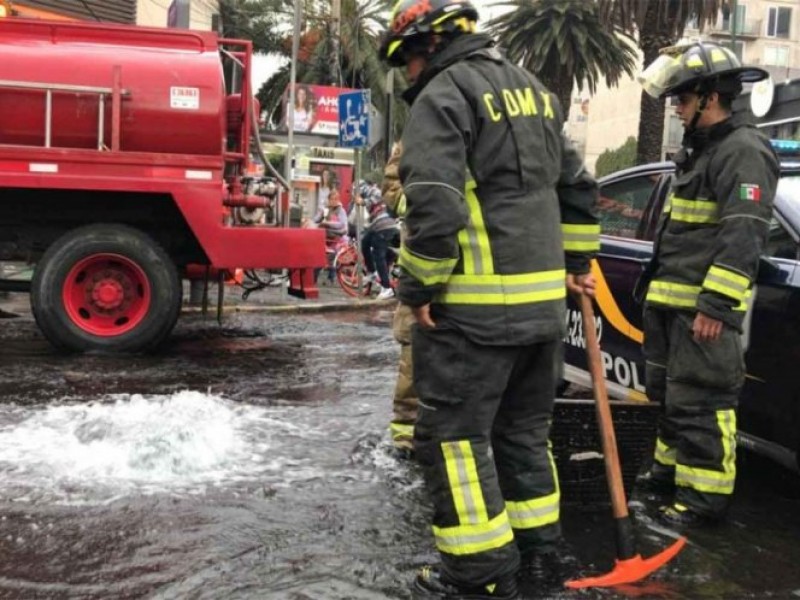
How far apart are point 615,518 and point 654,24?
16662 mm

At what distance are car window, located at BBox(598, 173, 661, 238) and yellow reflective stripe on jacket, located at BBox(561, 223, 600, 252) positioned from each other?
5.49ft

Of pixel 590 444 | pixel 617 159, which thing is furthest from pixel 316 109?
pixel 617 159

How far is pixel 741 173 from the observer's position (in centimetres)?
354

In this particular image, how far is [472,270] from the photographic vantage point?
9.48 feet

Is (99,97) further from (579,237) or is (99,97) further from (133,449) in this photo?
(579,237)

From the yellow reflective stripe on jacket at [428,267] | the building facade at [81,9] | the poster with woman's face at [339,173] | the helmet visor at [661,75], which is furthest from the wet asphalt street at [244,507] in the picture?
the poster with woman's face at [339,173]

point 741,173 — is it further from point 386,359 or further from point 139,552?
point 386,359

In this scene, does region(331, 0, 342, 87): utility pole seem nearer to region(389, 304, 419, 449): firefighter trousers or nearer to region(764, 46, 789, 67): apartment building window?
region(389, 304, 419, 449): firefighter trousers

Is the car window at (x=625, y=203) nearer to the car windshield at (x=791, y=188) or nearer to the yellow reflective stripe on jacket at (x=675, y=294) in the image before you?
the car windshield at (x=791, y=188)

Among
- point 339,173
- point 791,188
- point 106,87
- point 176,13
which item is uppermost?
point 176,13

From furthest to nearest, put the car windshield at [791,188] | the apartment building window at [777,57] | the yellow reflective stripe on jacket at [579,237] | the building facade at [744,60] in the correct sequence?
the apartment building window at [777,57]
the building facade at [744,60]
the car windshield at [791,188]
the yellow reflective stripe on jacket at [579,237]

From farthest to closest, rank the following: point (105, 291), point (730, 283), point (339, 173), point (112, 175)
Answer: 1. point (339, 173)
2. point (105, 291)
3. point (112, 175)
4. point (730, 283)

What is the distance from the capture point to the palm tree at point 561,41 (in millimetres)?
21047

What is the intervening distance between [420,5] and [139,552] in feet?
7.02
